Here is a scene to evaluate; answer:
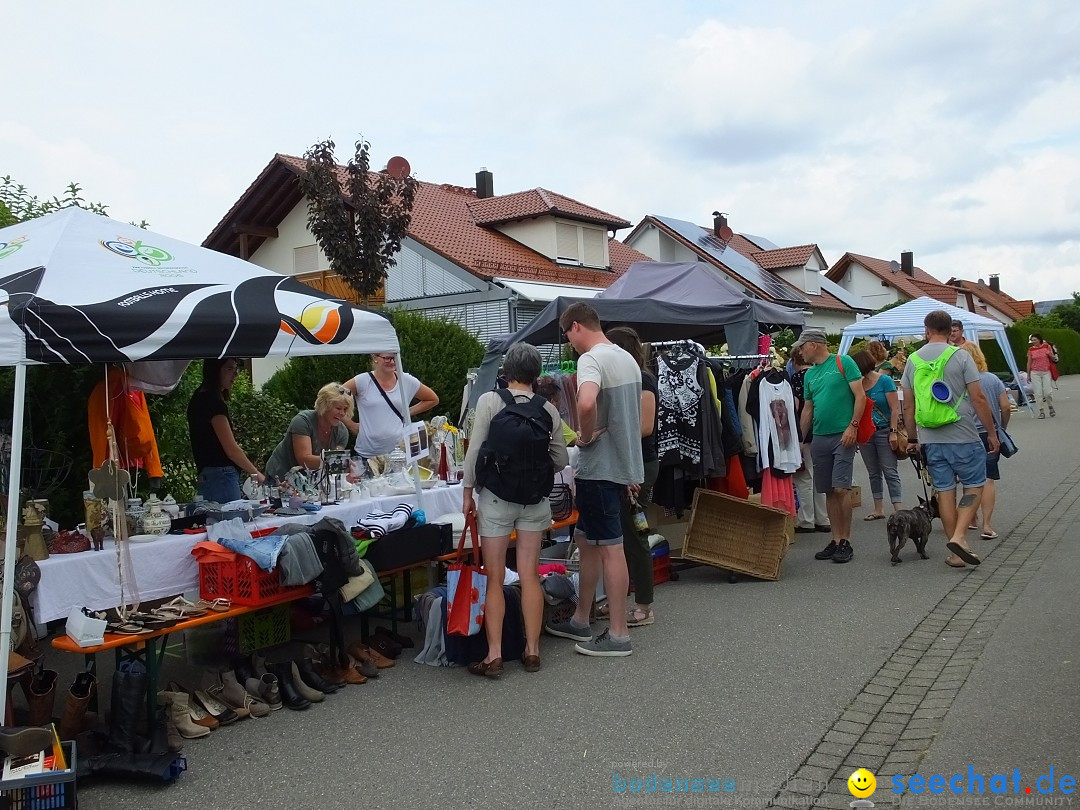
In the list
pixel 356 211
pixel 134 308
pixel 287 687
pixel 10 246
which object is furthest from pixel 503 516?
pixel 356 211

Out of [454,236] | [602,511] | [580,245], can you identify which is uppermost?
[454,236]

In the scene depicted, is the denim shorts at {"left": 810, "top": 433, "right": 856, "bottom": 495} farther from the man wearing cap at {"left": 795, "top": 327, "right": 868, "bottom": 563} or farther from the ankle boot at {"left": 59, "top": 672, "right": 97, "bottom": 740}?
the ankle boot at {"left": 59, "top": 672, "right": 97, "bottom": 740}

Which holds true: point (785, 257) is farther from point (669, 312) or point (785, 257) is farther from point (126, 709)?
point (126, 709)

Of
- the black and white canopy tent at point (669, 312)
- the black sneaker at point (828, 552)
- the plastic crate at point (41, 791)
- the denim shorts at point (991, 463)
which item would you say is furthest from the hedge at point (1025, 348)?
the plastic crate at point (41, 791)

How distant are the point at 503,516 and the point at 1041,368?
64.5ft

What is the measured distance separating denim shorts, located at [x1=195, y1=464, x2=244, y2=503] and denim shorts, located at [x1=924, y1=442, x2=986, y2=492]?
5157 mm

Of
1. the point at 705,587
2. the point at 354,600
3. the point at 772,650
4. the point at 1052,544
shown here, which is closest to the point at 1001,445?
the point at 1052,544

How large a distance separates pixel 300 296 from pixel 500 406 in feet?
4.73

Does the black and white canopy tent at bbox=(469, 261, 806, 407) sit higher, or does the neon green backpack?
the black and white canopy tent at bbox=(469, 261, 806, 407)

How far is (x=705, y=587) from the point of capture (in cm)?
725

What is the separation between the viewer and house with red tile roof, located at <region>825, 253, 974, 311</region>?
5794 centimetres

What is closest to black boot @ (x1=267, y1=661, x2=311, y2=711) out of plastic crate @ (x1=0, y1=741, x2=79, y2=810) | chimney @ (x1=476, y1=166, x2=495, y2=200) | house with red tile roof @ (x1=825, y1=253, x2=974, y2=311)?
plastic crate @ (x1=0, y1=741, x2=79, y2=810)

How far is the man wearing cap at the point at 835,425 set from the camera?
7641 millimetres

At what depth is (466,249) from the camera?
2516 centimetres
